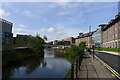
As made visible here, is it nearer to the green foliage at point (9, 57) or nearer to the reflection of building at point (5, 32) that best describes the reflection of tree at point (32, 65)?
the green foliage at point (9, 57)

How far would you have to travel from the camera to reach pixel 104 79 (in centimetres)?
710

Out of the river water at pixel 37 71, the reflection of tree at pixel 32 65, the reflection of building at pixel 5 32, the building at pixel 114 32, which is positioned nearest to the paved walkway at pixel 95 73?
the river water at pixel 37 71

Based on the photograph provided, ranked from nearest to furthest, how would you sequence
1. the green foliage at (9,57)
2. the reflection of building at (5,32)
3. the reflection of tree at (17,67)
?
the reflection of tree at (17,67) → the green foliage at (9,57) → the reflection of building at (5,32)

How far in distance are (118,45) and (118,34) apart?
16.1 ft

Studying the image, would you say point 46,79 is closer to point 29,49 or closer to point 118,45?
point 29,49

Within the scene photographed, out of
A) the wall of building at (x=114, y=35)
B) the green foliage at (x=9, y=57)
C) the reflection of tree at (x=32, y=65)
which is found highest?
the wall of building at (x=114, y=35)

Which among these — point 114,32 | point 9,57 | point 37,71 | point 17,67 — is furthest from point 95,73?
point 114,32

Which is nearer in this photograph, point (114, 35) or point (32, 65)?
point (32, 65)

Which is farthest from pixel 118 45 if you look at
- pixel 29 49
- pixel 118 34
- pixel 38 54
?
pixel 29 49

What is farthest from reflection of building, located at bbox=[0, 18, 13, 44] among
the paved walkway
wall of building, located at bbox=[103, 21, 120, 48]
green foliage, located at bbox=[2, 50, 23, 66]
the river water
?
the paved walkway

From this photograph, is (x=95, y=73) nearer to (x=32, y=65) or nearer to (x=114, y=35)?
(x=32, y=65)

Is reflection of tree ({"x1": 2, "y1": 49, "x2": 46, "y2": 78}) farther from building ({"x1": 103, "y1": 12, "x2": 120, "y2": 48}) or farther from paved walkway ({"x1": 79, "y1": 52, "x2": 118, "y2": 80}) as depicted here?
building ({"x1": 103, "y1": 12, "x2": 120, "y2": 48})

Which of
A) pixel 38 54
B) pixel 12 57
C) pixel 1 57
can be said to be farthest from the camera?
pixel 38 54

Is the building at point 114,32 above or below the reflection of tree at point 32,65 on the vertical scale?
above
